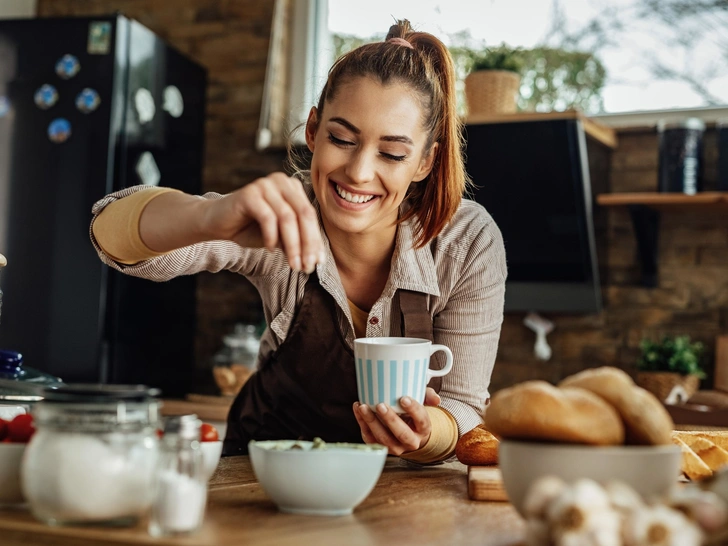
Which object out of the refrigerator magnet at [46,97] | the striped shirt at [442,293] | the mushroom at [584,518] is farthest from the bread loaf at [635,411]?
the refrigerator magnet at [46,97]

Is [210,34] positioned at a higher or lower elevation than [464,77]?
higher

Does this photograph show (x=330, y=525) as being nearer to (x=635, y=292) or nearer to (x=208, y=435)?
(x=208, y=435)

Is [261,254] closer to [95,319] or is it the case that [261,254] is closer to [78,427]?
[78,427]

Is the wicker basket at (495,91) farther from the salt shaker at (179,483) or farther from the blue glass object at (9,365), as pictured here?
the salt shaker at (179,483)

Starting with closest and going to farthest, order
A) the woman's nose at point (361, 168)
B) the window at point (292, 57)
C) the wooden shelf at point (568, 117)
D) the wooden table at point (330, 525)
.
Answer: the wooden table at point (330, 525)
the woman's nose at point (361, 168)
the wooden shelf at point (568, 117)
the window at point (292, 57)

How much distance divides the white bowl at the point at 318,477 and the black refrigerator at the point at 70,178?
2.25 m

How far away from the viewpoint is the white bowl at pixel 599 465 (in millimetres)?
779

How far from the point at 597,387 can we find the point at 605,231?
2.31 meters

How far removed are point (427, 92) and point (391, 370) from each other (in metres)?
0.63

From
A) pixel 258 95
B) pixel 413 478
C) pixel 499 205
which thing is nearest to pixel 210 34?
pixel 258 95

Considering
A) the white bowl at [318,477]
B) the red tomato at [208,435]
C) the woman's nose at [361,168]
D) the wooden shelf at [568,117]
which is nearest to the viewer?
the white bowl at [318,477]

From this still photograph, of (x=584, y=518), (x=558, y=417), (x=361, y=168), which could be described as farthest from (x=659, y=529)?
(x=361, y=168)

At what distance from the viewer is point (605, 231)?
10.1 feet

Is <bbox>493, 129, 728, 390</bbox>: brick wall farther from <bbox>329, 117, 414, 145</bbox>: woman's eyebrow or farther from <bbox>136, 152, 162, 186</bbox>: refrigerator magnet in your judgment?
<bbox>329, 117, 414, 145</bbox>: woman's eyebrow
